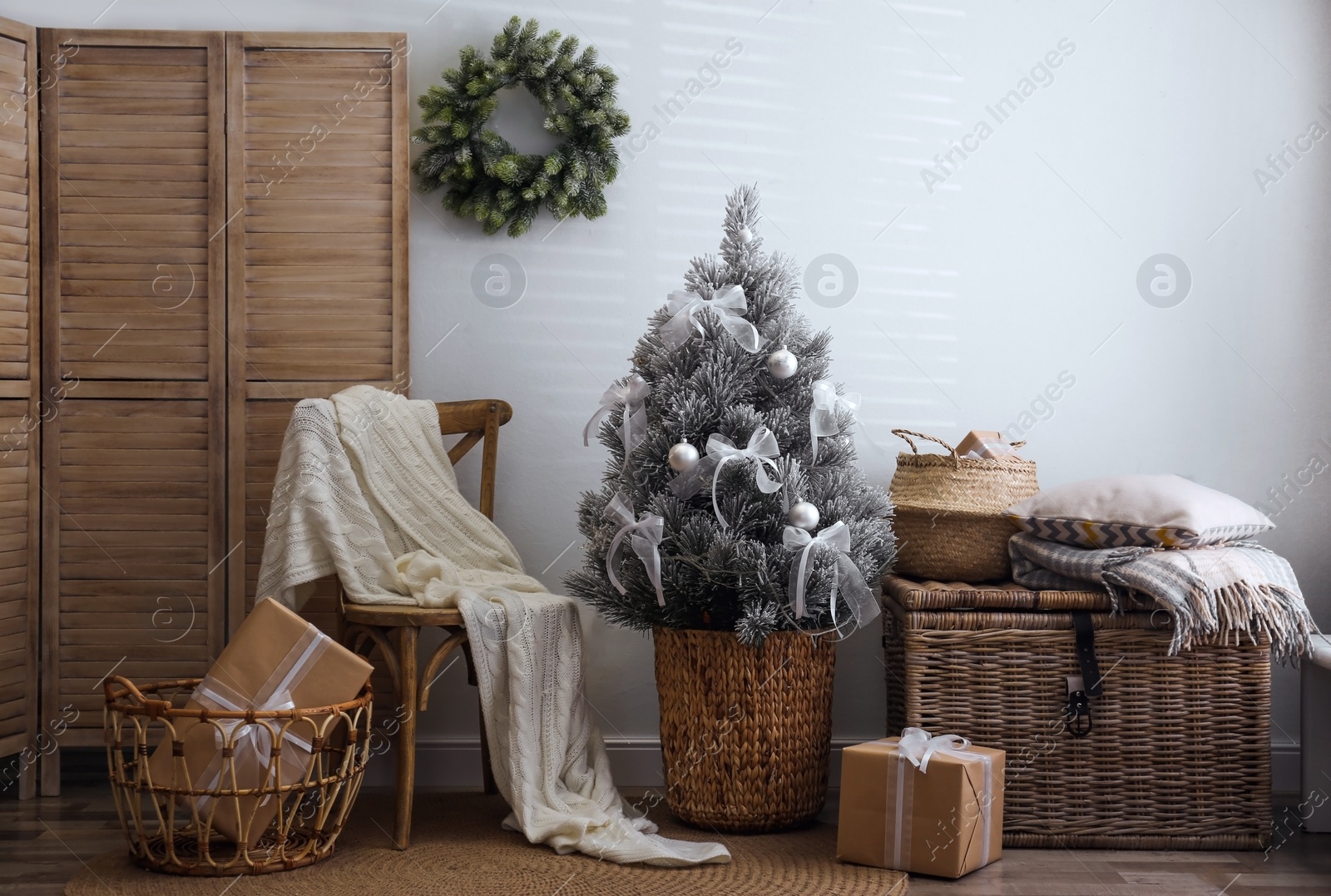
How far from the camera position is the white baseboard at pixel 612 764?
89.0 inches

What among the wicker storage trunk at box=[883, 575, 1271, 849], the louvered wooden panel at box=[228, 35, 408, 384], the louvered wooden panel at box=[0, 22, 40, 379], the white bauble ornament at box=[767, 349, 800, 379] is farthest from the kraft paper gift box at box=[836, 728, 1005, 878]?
the louvered wooden panel at box=[0, 22, 40, 379]

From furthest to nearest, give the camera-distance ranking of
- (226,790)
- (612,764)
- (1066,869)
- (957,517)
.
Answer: (612,764) < (957,517) < (1066,869) < (226,790)

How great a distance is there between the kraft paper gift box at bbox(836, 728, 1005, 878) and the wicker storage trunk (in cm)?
13

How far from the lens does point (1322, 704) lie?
2.00 m

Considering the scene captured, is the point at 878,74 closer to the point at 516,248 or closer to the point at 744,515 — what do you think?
the point at 516,248

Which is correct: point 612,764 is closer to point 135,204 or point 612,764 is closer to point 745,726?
point 745,726

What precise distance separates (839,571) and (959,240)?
3.21 feet

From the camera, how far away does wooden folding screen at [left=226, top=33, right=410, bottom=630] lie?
2.18 meters

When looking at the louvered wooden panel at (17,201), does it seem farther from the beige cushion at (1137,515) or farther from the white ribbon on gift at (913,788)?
the beige cushion at (1137,515)

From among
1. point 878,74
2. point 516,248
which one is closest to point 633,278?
point 516,248

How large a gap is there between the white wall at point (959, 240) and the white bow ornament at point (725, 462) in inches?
21.7

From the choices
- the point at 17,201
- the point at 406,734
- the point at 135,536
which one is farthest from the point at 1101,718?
the point at 17,201

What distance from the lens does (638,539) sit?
5.87ft

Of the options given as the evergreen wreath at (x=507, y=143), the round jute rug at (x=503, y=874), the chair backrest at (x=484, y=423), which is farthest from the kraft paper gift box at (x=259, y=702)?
the evergreen wreath at (x=507, y=143)
